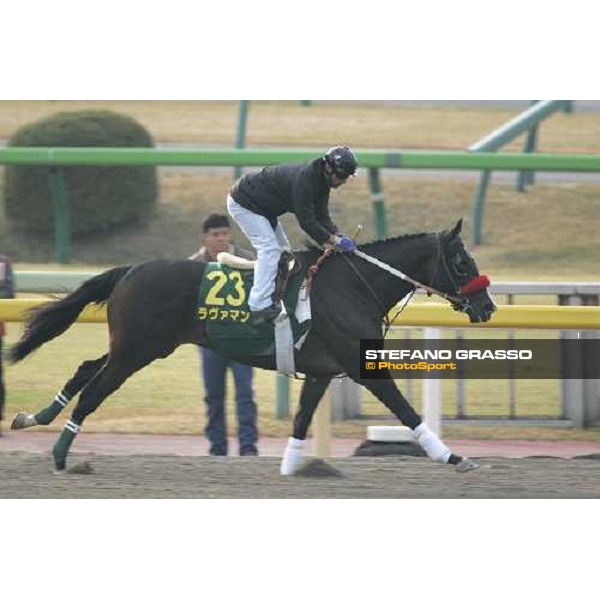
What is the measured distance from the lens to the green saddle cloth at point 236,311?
799cm

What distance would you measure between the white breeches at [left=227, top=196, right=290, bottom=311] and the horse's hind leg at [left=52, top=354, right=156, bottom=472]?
716 mm

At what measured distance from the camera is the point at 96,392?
7.99 metres

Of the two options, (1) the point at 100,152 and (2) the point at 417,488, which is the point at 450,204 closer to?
(1) the point at 100,152

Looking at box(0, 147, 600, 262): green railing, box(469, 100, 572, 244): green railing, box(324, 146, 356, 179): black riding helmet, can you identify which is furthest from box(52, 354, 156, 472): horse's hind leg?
box(469, 100, 572, 244): green railing

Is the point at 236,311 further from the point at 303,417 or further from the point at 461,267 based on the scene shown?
the point at 461,267

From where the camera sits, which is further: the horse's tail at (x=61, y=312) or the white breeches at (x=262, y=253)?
the horse's tail at (x=61, y=312)

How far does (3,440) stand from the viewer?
972 cm

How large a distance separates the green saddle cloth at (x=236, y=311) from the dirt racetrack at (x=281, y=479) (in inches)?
29.6

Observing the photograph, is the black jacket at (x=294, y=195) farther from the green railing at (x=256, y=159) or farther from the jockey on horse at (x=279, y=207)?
the green railing at (x=256, y=159)

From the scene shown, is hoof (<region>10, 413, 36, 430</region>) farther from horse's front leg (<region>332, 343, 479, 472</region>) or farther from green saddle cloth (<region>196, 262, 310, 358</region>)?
horse's front leg (<region>332, 343, 479, 472</region>)

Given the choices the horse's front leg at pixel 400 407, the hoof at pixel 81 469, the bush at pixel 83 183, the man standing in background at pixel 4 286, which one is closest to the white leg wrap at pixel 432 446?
the horse's front leg at pixel 400 407

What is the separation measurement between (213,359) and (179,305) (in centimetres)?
109

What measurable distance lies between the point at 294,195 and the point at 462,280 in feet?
3.54

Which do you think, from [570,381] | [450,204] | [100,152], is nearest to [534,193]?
[450,204]
